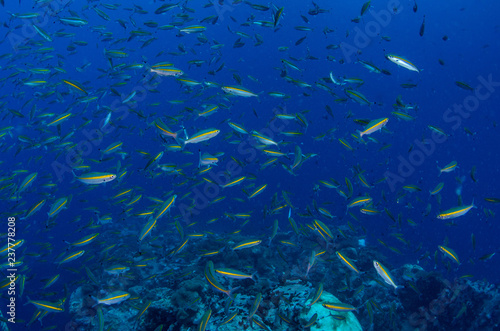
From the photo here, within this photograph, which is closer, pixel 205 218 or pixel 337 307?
pixel 337 307

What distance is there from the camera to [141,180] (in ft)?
117

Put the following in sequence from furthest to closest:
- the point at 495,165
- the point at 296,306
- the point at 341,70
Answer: the point at 495,165
the point at 341,70
the point at 296,306

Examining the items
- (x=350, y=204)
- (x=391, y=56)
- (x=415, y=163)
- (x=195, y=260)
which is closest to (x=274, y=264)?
(x=195, y=260)

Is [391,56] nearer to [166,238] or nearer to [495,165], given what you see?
[166,238]

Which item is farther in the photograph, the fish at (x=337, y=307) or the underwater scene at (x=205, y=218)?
the underwater scene at (x=205, y=218)

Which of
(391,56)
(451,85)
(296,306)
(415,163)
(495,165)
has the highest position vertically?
(391,56)

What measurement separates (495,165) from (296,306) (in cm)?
9965

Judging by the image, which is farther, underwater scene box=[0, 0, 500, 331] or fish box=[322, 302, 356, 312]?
underwater scene box=[0, 0, 500, 331]

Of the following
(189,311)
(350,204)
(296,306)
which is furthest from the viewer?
(350,204)

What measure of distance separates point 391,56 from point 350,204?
311 cm

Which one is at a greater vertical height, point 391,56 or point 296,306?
point 391,56

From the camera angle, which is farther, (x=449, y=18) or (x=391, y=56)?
(x=449, y=18)

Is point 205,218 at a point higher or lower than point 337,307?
lower

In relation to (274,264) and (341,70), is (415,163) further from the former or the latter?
(274,264)
